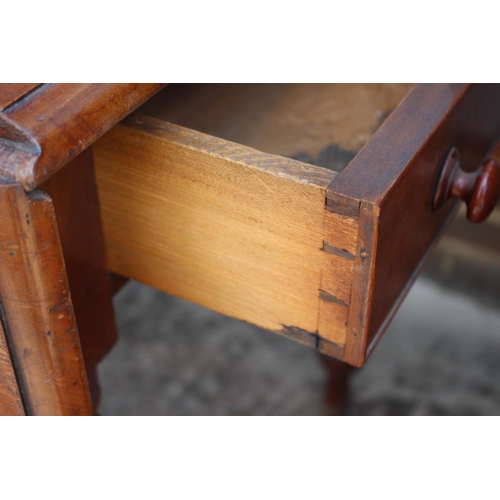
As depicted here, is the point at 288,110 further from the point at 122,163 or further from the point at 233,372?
the point at 233,372

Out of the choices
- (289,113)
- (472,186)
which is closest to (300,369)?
(289,113)

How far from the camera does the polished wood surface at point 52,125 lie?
0.48 metres

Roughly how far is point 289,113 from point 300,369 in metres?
0.62

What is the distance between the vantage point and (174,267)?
71 cm

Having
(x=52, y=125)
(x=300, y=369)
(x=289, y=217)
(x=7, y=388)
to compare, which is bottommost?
(x=300, y=369)

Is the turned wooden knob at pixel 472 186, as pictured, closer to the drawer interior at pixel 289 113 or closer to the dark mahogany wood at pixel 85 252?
the drawer interior at pixel 289 113

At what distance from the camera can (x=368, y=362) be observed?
1373 millimetres

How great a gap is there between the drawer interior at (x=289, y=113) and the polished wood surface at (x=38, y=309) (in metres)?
0.30

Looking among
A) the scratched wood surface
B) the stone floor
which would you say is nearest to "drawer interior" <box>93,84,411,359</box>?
the scratched wood surface

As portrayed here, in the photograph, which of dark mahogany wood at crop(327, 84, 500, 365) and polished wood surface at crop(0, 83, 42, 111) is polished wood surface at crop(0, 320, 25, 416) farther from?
dark mahogany wood at crop(327, 84, 500, 365)

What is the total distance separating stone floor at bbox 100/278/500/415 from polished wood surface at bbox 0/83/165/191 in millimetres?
866

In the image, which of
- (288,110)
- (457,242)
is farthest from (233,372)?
(288,110)

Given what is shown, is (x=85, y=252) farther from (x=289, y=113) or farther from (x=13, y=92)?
(x=289, y=113)

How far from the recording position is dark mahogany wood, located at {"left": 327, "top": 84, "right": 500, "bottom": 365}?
0.55 metres
